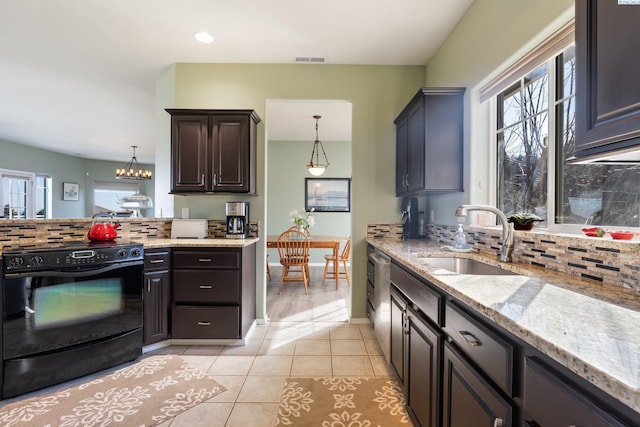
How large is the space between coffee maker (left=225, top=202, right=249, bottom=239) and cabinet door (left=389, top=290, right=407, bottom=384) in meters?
1.61

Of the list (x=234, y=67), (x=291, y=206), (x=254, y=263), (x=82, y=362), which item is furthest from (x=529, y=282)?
(x=291, y=206)

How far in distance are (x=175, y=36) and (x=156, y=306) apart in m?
2.36

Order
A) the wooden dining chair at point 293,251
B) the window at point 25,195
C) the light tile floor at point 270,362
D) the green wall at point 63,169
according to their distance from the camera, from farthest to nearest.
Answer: the green wall at point 63,169 → the window at point 25,195 → the wooden dining chair at point 293,251 → the light tile floor at point 270,362

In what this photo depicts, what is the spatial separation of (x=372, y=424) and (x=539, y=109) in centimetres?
211

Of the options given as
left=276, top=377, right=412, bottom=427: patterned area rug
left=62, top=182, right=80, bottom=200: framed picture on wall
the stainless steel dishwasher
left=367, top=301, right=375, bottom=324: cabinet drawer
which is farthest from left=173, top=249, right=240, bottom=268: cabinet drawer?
left=62, top=182, right=80, bottom=200: framed picture on wall

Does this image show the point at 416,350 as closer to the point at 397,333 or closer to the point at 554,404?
the point at 397,333

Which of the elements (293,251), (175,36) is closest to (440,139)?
(175,36)

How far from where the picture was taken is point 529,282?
1.19 m

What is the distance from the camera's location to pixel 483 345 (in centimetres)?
94

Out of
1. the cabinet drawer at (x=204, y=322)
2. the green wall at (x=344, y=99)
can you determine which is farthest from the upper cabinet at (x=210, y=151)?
the cabinet drawer at (x=204, y=322)

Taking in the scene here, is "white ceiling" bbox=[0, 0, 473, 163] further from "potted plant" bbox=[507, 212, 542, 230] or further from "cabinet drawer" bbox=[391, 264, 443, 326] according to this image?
"cabinet drawer" bbox=[391, 264, 443, 326]

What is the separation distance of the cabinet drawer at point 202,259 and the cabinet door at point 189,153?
631mm

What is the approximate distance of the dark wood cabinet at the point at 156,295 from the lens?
8.02ft

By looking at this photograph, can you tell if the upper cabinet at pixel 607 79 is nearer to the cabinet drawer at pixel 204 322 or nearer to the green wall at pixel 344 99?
the green wall at pixel 344 99
